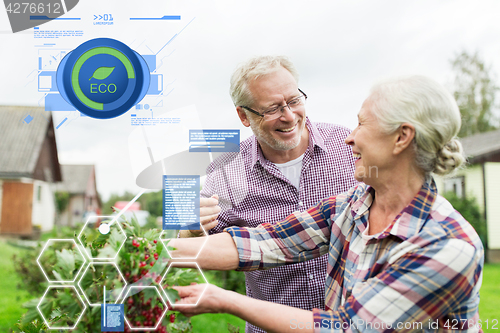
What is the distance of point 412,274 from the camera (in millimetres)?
1253

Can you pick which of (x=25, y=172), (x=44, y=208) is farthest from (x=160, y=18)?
(x=44, y=208)

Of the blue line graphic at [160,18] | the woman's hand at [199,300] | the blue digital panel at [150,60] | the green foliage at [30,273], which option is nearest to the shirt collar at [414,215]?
the woman's hand at [199,300]

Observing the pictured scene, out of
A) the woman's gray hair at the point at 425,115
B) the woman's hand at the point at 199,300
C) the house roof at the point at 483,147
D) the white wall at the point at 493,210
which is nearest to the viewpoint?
the woman's hand at the point at 199,300

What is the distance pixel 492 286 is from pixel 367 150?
9604 mm

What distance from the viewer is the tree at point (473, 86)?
1970 cm

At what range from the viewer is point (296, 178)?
2336 mm

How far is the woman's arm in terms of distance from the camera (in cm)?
127

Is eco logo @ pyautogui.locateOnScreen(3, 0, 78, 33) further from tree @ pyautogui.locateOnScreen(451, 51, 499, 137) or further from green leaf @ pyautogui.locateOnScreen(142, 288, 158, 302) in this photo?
tree @ pyautogui.locateOnScreen(451, 51, 499, 137)

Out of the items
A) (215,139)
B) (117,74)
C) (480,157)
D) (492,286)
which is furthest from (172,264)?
(480,157)

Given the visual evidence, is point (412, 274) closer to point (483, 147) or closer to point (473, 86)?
point (483, 147)
